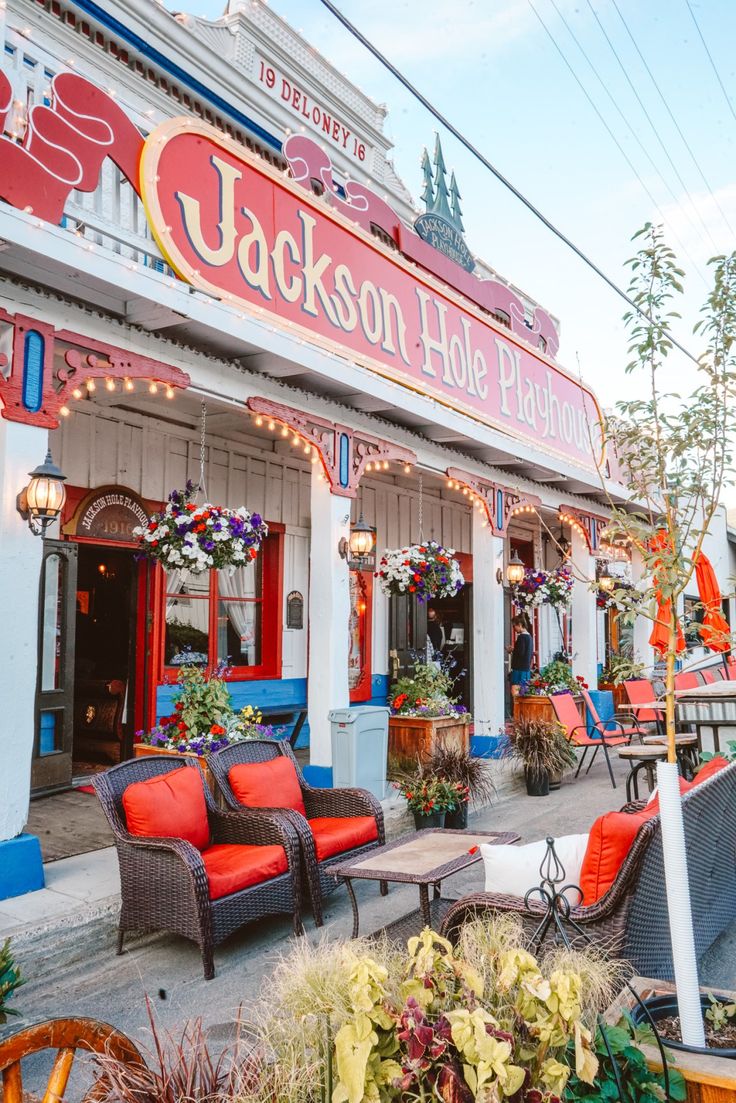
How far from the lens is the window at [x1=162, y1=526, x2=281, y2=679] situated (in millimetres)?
8688

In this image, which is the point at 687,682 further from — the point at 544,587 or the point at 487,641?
the point at 487,641

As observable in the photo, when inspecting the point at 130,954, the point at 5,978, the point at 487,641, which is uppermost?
the point at 487,641

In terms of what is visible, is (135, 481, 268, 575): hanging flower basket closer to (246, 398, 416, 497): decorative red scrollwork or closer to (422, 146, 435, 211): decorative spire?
(246, 398, 416, 497): decorative red scrollwork

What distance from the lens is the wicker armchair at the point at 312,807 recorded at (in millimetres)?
4867

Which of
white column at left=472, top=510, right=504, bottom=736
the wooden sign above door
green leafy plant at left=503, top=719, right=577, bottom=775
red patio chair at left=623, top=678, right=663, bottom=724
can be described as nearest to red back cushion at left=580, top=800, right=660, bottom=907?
green leafy plant at left=503, top=719, right=577, bottom=775

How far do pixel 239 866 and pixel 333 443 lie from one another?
4107 millimetres

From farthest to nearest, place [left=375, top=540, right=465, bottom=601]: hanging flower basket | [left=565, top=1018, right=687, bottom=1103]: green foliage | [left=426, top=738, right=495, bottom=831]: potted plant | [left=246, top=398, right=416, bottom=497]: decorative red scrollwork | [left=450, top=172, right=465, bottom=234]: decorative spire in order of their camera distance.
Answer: [left=450, top=172, right=465, bottom=234]: decorative spire < [left=375, top=540, right=465, bottom=601]: hanging flower basket < [left=246, top=398, right=416, bottom=497]: decorative red scrollwork < [left=426, top=738, right=495, bottom=831]: potted plant < [left=565, top=1018, right=687, bottom=1103]: green foliage

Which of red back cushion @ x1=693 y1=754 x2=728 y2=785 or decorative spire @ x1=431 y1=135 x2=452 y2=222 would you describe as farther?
decorative spire @ x1=431 y1=135 x2=452 y2=222

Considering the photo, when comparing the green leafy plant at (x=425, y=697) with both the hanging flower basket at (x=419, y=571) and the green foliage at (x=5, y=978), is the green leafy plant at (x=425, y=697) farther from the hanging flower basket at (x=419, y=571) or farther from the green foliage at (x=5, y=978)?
the green foliage at (x=5, y=978)

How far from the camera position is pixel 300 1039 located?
2078 mm

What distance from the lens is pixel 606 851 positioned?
3209 mm

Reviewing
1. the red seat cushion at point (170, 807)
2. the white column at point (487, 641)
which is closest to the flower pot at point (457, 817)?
the red seat cushion at point (170, 807)

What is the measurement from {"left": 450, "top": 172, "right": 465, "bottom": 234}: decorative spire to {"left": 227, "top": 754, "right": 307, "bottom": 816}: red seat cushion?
8.99 m

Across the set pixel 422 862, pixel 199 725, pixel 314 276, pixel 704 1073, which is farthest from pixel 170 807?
pixel 314 276
